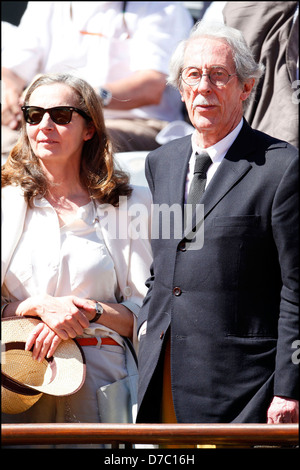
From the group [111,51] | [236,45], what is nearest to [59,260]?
[236,45]

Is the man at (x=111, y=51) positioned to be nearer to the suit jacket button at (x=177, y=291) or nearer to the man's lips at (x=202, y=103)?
the man's lips at (x=202, y=103)

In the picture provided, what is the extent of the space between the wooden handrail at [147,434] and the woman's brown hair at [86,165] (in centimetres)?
107

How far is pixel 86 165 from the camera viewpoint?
10.7 feet

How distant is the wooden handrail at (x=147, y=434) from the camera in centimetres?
226

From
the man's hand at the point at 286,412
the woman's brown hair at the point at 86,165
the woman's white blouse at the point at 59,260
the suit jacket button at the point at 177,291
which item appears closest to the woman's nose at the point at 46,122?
the woman's brown hair at the point at 86,165

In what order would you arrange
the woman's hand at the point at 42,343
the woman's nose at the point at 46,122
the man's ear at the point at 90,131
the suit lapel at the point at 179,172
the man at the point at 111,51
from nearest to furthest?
the suit lapel at the point at 179,172, the woman's hand at the point at 42,343, the woman's nose at the point at 46,122, the man's ear at the point at 90,131, the man at the point at 111,51

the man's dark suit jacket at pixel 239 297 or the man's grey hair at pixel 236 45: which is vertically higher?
the man's grey hair at pixel 236 45

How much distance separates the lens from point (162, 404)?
2.69m

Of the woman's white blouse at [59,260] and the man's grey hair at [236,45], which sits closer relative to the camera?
the man's grey hair at [236,45]

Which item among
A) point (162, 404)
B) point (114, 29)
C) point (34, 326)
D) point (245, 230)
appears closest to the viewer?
point (245, 230)

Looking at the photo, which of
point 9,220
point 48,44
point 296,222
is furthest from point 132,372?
point 48,44

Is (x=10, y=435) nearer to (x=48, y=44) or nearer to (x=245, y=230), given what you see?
(x=245, y=230)

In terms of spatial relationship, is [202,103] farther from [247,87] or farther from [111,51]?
[111,51]

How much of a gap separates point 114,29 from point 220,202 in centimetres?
223
